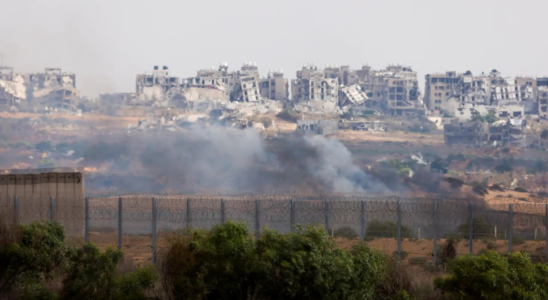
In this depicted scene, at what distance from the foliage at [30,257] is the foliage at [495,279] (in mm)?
9233

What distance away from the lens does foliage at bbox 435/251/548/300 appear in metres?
19.1

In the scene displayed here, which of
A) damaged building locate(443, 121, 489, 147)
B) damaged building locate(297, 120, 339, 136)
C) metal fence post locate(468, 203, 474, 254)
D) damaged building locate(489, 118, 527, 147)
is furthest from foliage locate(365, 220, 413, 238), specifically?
damaged building locate(489, 118, 527, 147)

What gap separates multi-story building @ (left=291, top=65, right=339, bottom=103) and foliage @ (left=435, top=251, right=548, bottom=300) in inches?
4323

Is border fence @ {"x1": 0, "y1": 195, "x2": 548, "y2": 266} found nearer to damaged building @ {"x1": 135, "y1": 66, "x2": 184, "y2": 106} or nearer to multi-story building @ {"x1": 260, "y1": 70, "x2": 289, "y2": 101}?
damaged building @ {"x1": 135, "y1": 66, "x2": 184, "y2": 106}

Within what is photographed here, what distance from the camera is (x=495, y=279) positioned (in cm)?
1905

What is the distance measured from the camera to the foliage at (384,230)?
95.0 feet

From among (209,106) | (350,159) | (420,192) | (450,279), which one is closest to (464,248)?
(450,279)

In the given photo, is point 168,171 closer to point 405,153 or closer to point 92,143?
point 92,143

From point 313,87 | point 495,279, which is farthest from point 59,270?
point 313,87

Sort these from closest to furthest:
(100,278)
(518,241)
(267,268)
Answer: (267,268)
(100,278)
(518,241)

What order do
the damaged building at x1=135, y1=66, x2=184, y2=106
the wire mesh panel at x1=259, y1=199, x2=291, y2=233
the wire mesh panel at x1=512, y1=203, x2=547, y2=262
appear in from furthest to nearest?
the damaged building at x1=135, y1=66, x2=184, y2=106 < the wire mesh panel at x1=512, y1=203, x2=547, y2=262 < the wire mesh panel at x1=259, y1=199, x2=291, y2=233

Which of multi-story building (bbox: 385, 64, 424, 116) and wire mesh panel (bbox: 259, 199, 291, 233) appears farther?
multi-story building (bbox: 385, 64, 424, 116)

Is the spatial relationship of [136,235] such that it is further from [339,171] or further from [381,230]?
[339,171]

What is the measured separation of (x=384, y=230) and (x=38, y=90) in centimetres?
9050
